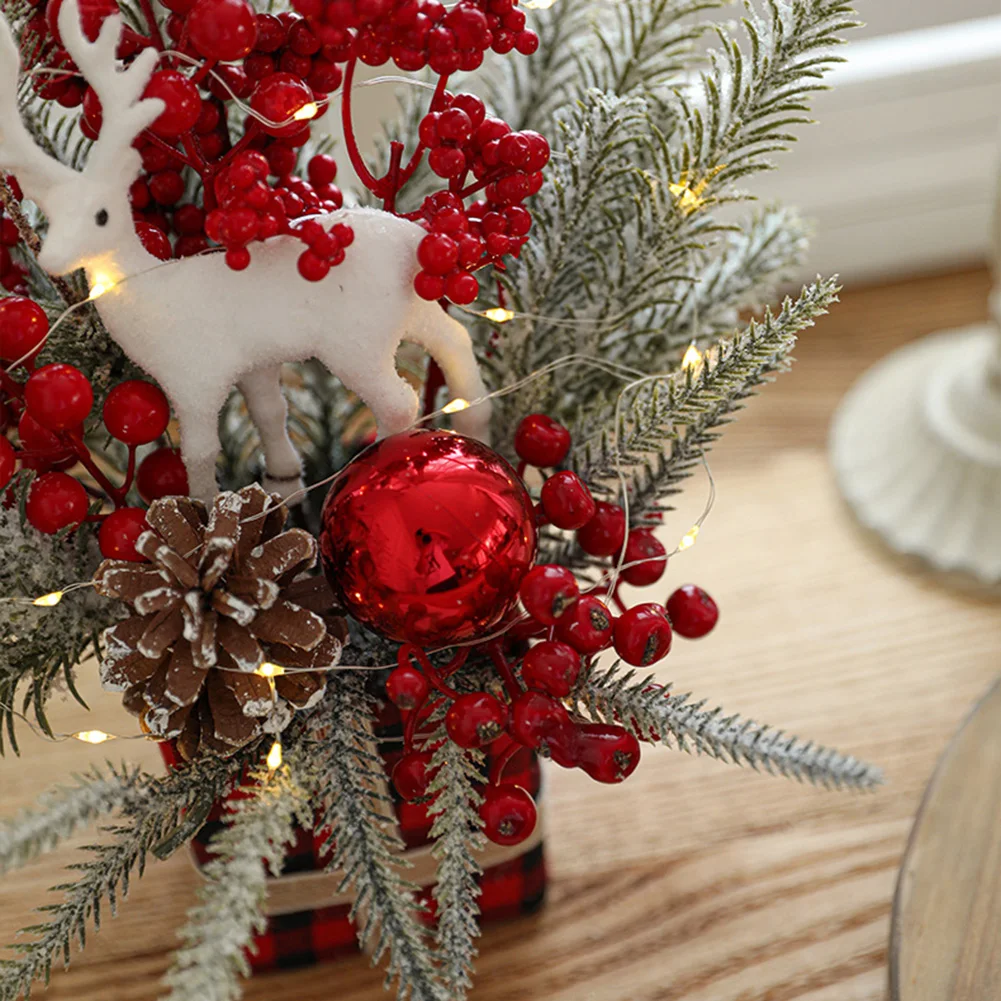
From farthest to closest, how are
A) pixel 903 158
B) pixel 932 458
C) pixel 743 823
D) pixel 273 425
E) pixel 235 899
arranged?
pixel 903 158, pixel 932 458, pixel 743 823, pixel 273 425, pixel 235 899

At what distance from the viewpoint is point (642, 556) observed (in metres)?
0.41

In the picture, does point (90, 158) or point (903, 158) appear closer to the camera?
point (90, 158)

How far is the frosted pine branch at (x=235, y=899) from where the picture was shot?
0.27 meters

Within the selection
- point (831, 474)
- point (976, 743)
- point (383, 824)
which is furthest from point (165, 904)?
point (831, 474)

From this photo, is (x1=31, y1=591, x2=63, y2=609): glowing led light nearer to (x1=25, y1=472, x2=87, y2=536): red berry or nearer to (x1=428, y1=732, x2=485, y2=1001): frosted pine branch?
(x1=25, y1=472, x2=87, y2=536): red berry

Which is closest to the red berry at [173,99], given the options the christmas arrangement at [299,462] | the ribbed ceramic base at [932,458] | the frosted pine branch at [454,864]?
the christmas arrangement at [299,462]

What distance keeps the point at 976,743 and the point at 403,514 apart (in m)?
0.28

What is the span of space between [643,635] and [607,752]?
40 mm

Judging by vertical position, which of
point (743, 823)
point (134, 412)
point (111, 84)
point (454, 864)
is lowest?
point (743, 823)

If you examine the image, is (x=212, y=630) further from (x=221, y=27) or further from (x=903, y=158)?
(x=903, y=158)

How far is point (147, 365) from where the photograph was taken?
353mm

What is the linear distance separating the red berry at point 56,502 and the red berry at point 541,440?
6.1 inches

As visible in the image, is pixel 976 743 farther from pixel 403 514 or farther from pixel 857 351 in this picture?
pixel 857 351

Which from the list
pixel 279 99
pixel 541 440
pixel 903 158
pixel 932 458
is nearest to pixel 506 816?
pixel 541 440
